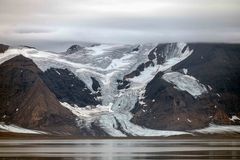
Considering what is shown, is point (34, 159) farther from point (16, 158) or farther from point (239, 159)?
point (239, 159)

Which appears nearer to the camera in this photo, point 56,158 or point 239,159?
point 239,159

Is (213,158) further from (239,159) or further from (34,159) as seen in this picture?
(34,159)

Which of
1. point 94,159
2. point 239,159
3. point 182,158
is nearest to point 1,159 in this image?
point 94,159

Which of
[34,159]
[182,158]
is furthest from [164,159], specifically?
[34,159]

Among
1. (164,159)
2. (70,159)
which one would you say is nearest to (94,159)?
(70,159)

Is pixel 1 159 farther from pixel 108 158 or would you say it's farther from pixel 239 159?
pixel 239 159

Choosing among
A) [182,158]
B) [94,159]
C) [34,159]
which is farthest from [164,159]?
[34,159]
